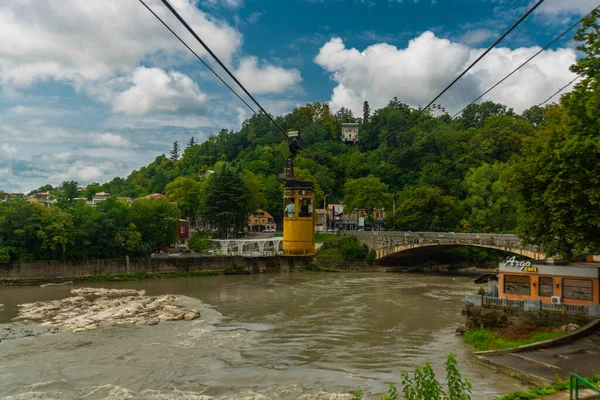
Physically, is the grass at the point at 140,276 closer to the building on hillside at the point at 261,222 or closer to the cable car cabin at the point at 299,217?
the cable car cabin at the point at 299,217

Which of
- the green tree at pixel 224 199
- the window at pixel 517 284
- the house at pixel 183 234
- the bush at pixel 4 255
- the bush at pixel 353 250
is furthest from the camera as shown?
the house at pixel 183 234

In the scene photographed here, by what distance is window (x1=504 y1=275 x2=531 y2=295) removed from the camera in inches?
820

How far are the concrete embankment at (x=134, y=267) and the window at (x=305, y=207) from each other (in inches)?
1237

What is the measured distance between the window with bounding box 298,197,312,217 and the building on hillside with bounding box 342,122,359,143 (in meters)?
109

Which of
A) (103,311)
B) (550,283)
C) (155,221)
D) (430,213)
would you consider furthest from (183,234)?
(550,283)

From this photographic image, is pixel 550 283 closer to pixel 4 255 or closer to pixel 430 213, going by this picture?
pixel 4 255

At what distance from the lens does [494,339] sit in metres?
18.8

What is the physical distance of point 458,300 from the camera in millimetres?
32969

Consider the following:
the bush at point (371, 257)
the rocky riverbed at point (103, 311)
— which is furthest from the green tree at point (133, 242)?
the bush at point (371, 257)

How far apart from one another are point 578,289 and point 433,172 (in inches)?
2345

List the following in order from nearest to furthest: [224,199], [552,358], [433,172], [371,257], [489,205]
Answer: [552,358] < [371,257] < [489,205] < [224,199] < [433,172]

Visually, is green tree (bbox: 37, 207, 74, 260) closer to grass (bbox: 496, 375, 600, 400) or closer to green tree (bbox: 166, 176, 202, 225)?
green tree (bbox: 166, 176, 202, 225)

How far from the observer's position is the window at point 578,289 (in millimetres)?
19328

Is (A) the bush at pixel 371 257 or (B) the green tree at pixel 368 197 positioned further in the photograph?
(B) the green tree at pixel 368 197
